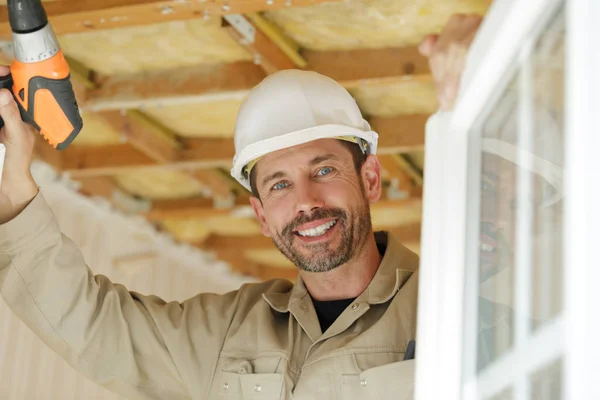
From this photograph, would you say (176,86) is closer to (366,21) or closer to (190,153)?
(190,153)

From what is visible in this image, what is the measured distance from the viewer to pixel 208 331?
2.48m

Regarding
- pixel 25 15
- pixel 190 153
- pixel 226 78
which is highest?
pixel 25 15

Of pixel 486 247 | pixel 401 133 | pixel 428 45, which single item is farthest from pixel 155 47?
pixel 486 247

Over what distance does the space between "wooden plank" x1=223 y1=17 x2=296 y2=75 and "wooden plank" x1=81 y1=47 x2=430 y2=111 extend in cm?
13

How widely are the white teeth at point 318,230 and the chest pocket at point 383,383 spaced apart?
1.56 ft

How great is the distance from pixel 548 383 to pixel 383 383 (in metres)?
1.18

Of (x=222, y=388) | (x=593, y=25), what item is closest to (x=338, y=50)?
(x=222, y=388)

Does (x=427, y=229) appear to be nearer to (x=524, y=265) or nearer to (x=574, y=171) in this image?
(x=524, y=265)

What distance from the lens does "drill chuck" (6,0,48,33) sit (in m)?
1.78

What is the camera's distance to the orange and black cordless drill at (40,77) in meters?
1.80

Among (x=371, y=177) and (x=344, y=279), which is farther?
(x=371, y=177)

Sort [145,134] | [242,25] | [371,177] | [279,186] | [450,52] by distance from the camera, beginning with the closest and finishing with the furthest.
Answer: [450,52] → [279,186] → [371,177] → [242,25] → [145,134]

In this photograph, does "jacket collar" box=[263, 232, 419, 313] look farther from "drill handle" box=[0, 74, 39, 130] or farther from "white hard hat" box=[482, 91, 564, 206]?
"white hard hat" box=[482, 91, 564, 206]

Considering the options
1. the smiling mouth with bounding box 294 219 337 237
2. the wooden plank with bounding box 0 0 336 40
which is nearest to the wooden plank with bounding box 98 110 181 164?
the wooden plank with bounding box 0 0 336 40
